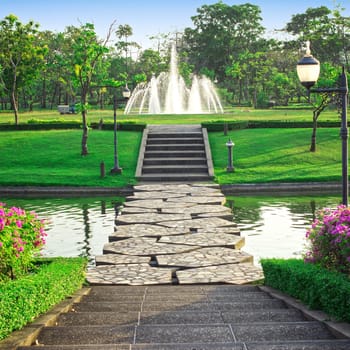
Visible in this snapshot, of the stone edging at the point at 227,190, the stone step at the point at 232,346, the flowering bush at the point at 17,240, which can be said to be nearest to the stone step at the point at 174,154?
the stone edging at the point at 227,190

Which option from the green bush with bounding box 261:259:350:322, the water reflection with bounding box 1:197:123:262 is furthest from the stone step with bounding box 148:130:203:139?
the green bush with bounding box 261:259:350:322

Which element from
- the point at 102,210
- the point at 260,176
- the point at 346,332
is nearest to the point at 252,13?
the point at 260,176

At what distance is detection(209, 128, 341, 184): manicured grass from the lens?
2417 cm

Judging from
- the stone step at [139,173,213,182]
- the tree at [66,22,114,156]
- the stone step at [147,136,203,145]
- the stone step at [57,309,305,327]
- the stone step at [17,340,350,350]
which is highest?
the tree at [66,22,114,156]

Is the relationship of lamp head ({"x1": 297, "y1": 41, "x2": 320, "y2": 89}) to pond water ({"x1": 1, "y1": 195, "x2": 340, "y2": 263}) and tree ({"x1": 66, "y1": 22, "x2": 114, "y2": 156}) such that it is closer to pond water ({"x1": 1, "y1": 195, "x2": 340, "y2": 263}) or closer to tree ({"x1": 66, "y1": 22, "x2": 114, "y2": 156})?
pond water ({"x1": 1, "y1": 195, "x2": 340, "y2": 263})

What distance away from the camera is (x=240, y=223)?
16.5m

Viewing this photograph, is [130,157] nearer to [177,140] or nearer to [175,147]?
[175,147]

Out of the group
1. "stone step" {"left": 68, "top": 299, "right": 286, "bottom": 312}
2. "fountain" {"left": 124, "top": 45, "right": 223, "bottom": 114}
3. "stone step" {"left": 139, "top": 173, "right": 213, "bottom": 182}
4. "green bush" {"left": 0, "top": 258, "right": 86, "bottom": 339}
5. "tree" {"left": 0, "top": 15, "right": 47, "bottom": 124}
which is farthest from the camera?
"fountain" {"left": 124, "top": 45, "right": 223, "bottom": 114}

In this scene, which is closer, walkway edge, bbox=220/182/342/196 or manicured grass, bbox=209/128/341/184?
walkway edge, bbox=220/182/342/196

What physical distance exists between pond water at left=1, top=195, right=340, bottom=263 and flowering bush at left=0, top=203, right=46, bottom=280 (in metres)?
4.66

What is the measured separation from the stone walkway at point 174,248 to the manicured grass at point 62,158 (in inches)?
241

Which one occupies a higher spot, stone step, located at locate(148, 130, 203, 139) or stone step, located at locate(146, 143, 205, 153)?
stone step, located at locate(148, 130, 203, 139)

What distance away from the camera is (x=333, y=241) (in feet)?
24.0

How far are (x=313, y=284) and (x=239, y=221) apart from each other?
966 cm
